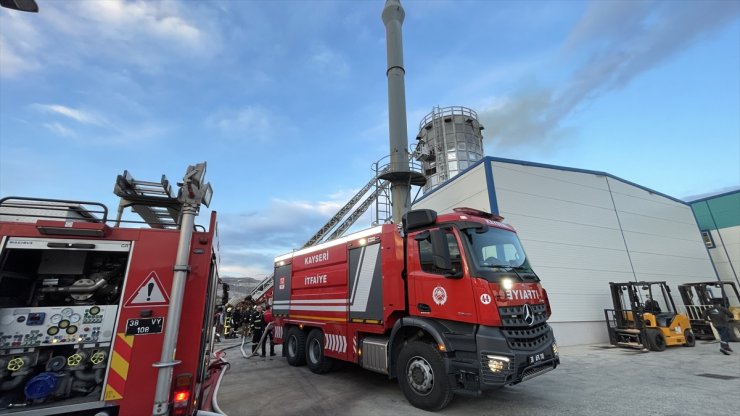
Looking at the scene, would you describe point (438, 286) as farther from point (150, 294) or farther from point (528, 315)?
point (150, 294)

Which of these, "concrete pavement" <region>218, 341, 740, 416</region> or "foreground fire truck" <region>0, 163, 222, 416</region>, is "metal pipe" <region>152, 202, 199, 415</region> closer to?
"foreground fire truck" <region>0, 163, 222, 416</region>

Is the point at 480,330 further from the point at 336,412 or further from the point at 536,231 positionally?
the point at 536,231

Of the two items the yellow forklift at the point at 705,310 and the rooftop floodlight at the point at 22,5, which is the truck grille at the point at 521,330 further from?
the yellow forklift at the point at 705,310

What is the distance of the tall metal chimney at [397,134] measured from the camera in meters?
14.6

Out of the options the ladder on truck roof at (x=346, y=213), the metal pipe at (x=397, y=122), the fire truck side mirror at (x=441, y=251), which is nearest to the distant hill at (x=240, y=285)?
the ladder on truck roof at (x=346, y=213)

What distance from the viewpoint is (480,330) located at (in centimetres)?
497

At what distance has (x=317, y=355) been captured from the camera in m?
8.33

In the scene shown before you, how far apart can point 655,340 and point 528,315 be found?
1101 centimetres

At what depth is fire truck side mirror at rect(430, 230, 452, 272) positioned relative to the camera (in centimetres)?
528

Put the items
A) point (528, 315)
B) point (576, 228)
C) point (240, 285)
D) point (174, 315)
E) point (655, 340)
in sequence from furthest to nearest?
point (240, 285), point (576, 228), point (655, 340), point (528, 315), point (174, 315)

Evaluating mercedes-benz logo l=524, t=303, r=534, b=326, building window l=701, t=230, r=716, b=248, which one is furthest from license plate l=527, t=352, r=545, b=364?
building window l=701, t=230, r=716, b=248

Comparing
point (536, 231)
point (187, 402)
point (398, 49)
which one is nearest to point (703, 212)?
point (536, 231)

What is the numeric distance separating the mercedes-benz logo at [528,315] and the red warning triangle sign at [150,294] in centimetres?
503

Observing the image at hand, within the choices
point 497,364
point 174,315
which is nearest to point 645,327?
point 497,364
